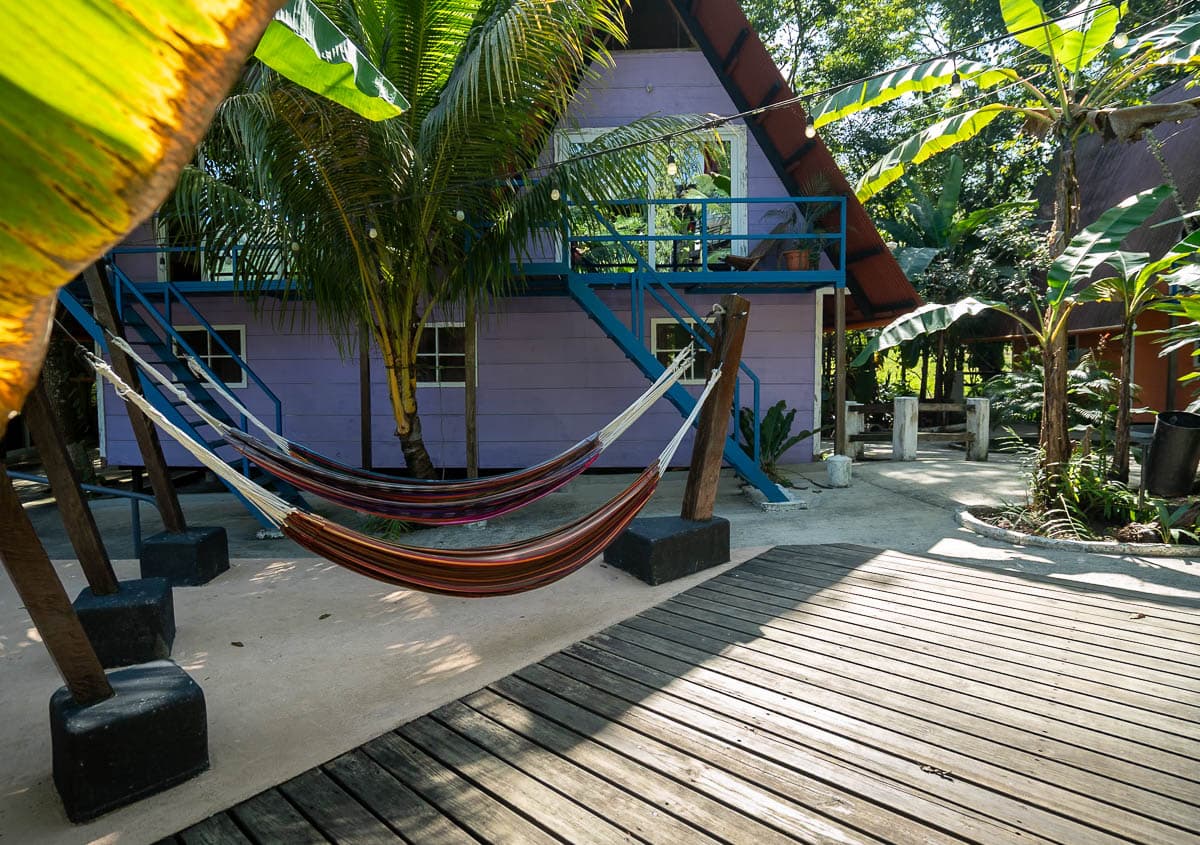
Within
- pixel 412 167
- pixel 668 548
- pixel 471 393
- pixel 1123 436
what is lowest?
pixel 668 548

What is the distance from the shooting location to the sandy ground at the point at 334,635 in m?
2.28

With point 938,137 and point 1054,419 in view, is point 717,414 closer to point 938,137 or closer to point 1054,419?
point 1054,419

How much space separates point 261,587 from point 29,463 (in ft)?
31.8

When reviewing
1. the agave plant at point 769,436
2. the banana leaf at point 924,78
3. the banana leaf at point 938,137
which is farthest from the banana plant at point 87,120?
the agave plant at point 769,436

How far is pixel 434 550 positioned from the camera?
2.91 metres

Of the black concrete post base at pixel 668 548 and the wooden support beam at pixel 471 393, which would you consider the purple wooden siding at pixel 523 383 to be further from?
the black concrete post base at pixel 668 548

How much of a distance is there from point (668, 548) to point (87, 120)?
12.2 ft

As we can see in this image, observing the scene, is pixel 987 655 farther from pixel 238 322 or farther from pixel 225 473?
pixel 238 322

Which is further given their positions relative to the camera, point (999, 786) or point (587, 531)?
point (587, 531)

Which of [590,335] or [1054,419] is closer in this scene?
[1054,419]

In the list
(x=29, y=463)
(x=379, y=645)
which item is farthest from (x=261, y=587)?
(x=29, y=463)

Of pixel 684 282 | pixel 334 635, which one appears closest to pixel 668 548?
pixel 334 635

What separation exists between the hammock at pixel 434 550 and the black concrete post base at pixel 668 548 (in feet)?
1.58

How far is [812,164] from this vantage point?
7.60 m
